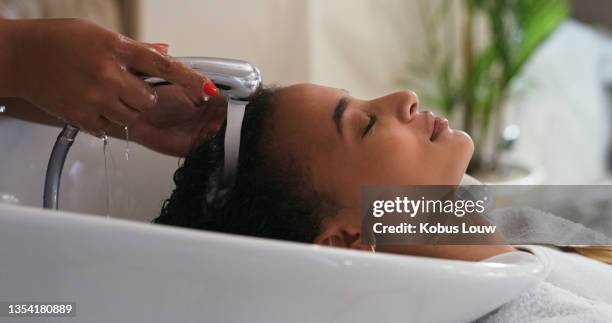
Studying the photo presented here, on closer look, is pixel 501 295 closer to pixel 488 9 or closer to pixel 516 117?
pixel 488 9

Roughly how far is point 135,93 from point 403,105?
29 cm

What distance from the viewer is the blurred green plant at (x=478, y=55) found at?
182 centimetres

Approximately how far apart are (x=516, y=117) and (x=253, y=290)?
190 cm

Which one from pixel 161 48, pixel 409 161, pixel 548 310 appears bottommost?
pixel 548 310

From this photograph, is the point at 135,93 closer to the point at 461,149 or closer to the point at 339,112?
the point at 339,112

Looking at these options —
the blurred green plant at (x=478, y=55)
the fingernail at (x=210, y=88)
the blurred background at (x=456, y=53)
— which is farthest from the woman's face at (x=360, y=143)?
the blurred green plant at (x=478, y=55)

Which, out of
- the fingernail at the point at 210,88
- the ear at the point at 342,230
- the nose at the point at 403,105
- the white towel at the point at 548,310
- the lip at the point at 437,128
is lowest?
the white towel at the point at 548,310

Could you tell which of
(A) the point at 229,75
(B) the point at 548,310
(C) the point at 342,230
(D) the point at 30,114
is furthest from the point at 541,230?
(D) the point at 30,114

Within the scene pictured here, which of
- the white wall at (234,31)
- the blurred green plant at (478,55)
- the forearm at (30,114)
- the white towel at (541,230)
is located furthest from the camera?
the blurred green plant at (478,55)

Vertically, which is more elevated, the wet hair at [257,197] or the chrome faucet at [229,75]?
the chrome faucet at [229,75]

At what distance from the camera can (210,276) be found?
0.45 metres

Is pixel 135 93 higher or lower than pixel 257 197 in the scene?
higher

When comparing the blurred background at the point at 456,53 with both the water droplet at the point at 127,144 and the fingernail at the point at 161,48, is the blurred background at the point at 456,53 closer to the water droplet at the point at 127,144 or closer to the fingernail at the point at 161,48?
the water droplet at the point at 127,144

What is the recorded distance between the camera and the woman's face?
0.65 metres
